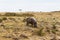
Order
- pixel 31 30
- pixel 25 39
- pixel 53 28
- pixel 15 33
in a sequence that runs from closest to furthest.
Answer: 1. pixel 25 39
2. pixel 15 33
3. pixel 31 30
4. pixel 53 28

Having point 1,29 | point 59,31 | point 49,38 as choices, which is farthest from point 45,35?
point 1,29

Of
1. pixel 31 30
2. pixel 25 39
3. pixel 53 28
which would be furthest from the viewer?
pixel 53 28

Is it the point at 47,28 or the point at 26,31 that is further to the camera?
the point at 47,28

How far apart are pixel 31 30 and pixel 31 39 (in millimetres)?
2377

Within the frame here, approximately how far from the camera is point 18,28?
20.1 meters

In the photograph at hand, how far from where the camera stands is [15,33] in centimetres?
1852

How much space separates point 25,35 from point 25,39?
64cm

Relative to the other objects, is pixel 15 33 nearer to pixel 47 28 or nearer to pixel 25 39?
pixel 25 39

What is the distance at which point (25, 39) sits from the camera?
1733 centimetres

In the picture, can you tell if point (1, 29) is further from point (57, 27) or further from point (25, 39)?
point (57, 27)

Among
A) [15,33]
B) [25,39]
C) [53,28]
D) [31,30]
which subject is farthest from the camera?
[53,28]

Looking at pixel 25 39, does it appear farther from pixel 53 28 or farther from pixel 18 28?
pixel 53 28

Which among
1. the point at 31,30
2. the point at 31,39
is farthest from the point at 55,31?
the point at 31,39

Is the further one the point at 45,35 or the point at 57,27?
the point at 57,27
